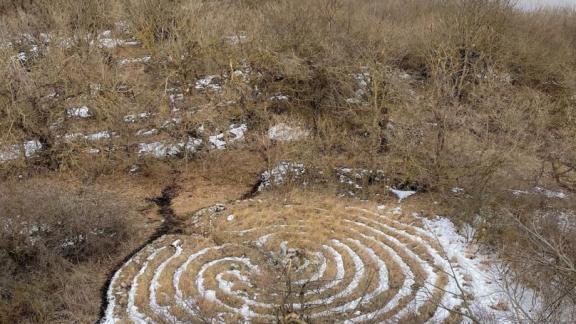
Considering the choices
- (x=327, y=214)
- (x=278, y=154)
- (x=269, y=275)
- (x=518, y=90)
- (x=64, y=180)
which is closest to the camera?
(x=269, y=275)

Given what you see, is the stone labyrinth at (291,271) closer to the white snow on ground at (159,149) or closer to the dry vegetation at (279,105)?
the dry vegetation at (279,105)

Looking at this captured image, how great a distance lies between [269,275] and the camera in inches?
493

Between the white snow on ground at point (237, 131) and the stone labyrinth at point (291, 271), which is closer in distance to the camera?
the stone labyrinth at point (291, 271)

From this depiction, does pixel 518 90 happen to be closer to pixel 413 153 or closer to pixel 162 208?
pixel 413 153

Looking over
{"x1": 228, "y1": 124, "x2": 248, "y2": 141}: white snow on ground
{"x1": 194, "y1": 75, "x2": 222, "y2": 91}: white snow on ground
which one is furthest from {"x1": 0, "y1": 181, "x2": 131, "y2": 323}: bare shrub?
{"x1": 194, "y1": 75, "x2": 222, "y2": 91}: white snow on ground

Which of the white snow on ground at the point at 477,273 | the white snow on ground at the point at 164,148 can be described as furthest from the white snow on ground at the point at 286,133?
the white snow on ground at the point at 477,273

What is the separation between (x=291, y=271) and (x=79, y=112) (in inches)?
475

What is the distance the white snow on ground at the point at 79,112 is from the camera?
19.3 m

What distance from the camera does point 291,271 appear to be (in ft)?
40.9

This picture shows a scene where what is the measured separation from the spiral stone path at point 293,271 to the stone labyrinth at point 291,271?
0.03 m

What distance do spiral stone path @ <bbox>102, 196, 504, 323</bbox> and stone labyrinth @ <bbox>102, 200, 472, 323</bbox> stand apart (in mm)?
26

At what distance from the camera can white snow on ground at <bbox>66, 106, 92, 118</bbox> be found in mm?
19255

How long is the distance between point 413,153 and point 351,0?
1245cm

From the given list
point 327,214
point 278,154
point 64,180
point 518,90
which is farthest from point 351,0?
point 64,180
